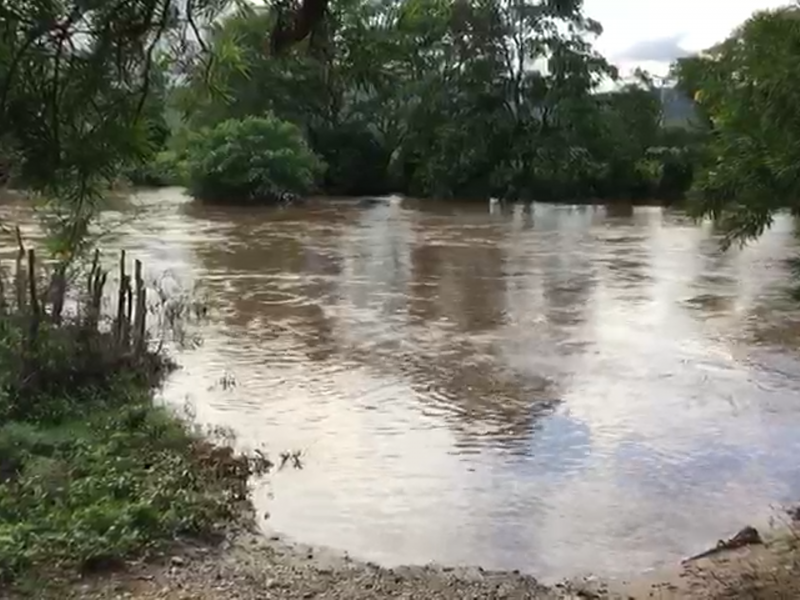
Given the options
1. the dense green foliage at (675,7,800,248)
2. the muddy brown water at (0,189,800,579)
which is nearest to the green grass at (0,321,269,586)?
the muddy brown water at (0,189,800,579)

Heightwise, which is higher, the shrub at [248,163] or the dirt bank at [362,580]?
→ the shrub at [248,163]

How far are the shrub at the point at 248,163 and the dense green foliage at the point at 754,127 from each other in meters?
25.0

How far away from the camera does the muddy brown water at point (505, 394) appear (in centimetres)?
631

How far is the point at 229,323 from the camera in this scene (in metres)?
12.1

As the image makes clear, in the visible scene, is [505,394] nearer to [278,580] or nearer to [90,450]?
[90,450]

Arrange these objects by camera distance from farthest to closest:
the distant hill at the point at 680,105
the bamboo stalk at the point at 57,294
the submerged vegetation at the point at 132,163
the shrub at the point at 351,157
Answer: the shrub at the point at 351,157 < the distant hill at the point at 680,105 < the bamboo stalk at the point at 57,294 < the submerged vegetation at the point at 132,163

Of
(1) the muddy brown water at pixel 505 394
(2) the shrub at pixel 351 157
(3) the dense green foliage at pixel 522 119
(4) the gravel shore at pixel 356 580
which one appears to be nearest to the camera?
(4) the gravel shore at pixel 356 580

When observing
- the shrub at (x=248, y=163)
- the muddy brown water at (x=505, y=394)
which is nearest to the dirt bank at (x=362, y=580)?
the muddy brown water at (x=505, y=394)

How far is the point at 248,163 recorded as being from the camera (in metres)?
29.5

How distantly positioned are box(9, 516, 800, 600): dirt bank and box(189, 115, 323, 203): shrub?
24.3 meters

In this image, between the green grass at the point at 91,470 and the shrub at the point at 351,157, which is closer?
the green grass at the point at 91,470

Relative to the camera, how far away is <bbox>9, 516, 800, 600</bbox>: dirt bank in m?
4.84

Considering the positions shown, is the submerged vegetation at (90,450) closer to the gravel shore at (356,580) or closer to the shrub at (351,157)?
the gravel shore at (356,580)

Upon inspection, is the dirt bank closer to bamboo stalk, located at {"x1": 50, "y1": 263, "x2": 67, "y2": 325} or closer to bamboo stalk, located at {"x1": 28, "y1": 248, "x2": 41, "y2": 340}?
bamboo stalk, located at {"x1": 28, "y1": 248, "x2": 41, "y2": 340}
